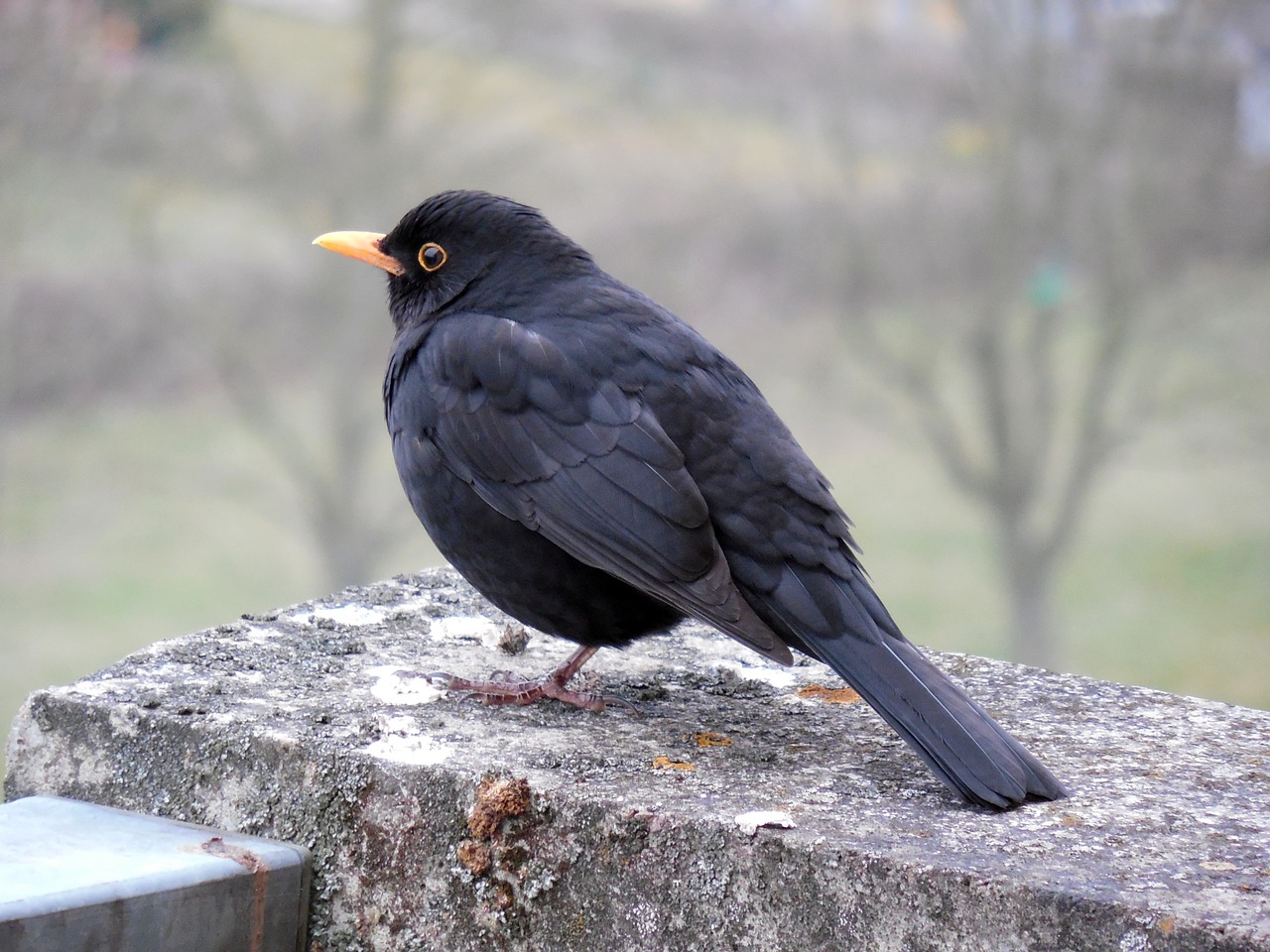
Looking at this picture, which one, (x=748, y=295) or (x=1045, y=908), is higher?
(x=748, y=295)

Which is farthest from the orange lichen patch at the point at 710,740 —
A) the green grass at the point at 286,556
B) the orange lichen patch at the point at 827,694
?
the green grass at the point at 286,556

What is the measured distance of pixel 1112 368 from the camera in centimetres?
871

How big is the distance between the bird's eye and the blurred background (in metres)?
5.90

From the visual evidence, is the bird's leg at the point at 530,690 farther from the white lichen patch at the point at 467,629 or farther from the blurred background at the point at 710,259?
the blurred background at the point at 710,259

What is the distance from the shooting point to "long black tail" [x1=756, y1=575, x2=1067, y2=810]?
7.61 ft

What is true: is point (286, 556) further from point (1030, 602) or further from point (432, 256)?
point (432, 256)

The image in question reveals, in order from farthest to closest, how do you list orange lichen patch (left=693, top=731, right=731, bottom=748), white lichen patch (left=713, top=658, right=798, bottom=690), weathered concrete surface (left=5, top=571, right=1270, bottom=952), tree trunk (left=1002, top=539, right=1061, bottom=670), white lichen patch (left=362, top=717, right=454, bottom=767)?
tree trunk (left=1002, top=539, right=1061, bottom=670) → white lichen patch (left=713, top=658, right=798, bottom=690) → orange lichen patch (left=693, top=731, right=731, bottom=748) → white lichen patch (left=362, top=717, right=454, bottom=767) → weathered concrete surface (left=5, top=571, right=1270, bottom=952)

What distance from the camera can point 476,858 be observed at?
227cm

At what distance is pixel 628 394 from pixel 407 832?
95cm

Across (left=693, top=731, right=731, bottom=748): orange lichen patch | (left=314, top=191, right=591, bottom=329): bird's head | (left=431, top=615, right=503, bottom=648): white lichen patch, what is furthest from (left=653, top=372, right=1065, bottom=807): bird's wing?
(left=431, top=615, right=503, bottom=648): white lichen patch

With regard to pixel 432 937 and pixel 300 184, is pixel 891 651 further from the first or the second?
pixel 300 184

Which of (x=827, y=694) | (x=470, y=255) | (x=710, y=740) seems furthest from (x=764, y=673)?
(x=470, y=255)

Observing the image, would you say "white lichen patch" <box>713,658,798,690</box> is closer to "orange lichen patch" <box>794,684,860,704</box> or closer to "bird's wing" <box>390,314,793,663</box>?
"orange lichen patch" <box>794,684,860,704</box>

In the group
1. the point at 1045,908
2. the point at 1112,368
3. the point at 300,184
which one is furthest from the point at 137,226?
the point at 1045,908
